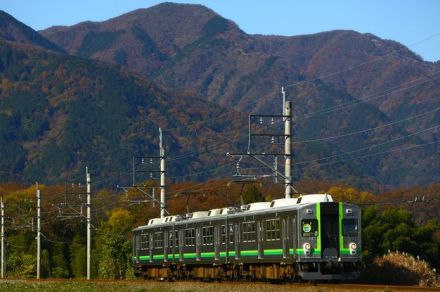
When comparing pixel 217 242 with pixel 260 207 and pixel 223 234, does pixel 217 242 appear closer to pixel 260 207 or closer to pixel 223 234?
pixel 223 234

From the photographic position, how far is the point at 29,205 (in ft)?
539

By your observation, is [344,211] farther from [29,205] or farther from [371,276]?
[29,205]

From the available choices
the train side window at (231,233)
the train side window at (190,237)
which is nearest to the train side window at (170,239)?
the train side window at (190,237)

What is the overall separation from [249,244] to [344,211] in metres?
7.28

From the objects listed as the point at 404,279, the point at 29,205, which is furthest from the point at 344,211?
the point at 29,205

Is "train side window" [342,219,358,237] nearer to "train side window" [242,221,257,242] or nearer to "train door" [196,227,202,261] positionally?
"train side window" [242,221,257,242]

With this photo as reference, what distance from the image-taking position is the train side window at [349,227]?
46.4 m

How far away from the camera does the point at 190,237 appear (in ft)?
208

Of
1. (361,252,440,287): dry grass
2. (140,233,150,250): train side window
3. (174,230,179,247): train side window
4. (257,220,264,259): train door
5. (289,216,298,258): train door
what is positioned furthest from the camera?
(140,233,150,250): train side window

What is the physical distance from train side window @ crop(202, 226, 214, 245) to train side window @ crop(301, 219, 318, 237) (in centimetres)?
1341

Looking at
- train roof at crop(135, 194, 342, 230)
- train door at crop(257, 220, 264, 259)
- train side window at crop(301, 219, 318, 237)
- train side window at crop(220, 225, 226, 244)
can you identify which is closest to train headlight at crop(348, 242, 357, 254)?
train side window at crop(301, 219, 318, 237)

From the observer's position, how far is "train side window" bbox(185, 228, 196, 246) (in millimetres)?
62544

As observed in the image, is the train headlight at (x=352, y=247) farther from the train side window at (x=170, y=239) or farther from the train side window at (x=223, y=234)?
the train side window at (x=170, y=239)

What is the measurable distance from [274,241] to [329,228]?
11.2 feet
